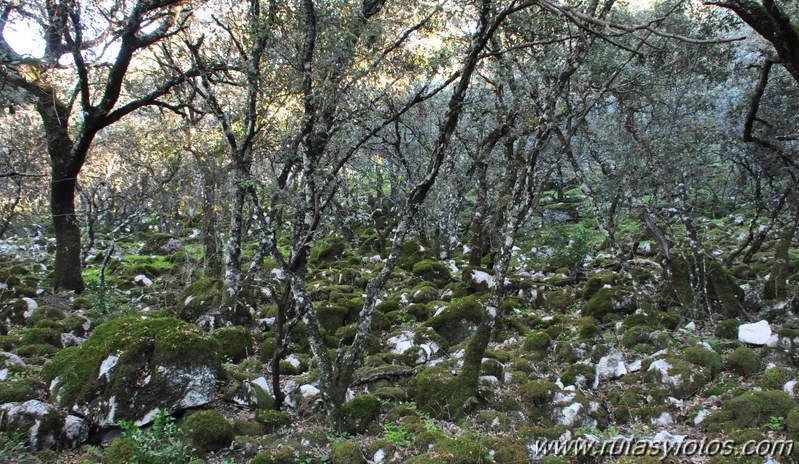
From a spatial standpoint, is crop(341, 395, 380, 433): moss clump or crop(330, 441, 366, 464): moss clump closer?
crop(330, 441, 366, 464): moss clump

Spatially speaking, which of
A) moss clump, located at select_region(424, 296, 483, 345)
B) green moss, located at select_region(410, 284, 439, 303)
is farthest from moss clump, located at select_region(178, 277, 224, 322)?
green moss, located at select_region(410, 284, 439, 303)

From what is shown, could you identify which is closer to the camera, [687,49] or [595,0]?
[595,0]

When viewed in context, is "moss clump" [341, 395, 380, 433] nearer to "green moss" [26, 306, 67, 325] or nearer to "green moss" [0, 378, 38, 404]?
"green moss" [0, 378, 38, 404]

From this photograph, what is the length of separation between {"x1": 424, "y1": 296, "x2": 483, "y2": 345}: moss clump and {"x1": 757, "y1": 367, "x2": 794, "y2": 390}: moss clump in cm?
444

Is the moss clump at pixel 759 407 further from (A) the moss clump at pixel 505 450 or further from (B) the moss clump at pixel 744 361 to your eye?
(A) the moss clump at pixel 505 450

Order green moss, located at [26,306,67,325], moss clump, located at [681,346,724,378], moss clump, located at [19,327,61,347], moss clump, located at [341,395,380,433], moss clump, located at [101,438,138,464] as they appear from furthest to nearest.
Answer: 1. green moss, located at [26,306,67,325]
2. moss clump, located at [19,327,61,347]
3. moss clump, located at [681,346,724,378]
4. moss clump, located at [341,395,380,433]
5. moss clump, located at [101,438,138,464]

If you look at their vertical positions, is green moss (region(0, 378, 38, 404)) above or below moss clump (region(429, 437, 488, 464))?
above

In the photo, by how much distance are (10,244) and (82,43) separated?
57.7 feet

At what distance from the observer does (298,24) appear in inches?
260

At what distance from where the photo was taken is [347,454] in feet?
15.8

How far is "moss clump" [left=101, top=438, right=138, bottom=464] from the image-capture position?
4375 mm

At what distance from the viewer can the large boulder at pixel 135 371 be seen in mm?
5398

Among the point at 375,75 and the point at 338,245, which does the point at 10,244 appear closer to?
the point at 338,245

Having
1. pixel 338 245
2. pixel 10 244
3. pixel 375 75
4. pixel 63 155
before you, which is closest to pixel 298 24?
pixel 375 75
